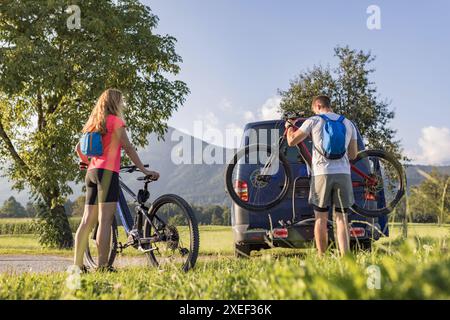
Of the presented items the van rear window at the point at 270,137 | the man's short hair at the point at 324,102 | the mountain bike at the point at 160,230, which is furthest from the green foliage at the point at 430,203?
the van rear window at the point at 270,137

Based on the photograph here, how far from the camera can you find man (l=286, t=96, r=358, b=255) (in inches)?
213

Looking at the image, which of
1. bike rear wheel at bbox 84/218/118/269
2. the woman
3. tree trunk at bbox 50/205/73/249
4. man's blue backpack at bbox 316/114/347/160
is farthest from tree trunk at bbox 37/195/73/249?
man's blue backpack at bbox 316/114/347/160

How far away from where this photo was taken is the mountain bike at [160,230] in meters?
5.36

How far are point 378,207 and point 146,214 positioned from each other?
3.24m

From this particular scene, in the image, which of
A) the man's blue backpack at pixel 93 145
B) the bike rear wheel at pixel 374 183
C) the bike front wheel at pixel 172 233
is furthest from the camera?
the bike rear wheel at pixel 374 183

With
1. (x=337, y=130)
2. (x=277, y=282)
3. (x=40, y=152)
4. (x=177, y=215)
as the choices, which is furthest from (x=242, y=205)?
(x=40, y=152)

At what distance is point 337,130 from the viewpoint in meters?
5.38

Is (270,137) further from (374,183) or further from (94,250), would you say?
(94,250)

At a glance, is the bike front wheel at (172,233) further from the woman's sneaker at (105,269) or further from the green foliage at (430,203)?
the green foliage at (430,203)

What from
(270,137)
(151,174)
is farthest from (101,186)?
(270,137)

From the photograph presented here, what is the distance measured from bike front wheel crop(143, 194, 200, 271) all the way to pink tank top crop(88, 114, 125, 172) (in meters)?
0.73

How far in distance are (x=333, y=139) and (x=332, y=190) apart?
0.59 metres

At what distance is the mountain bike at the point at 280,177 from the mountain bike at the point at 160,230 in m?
1.25
